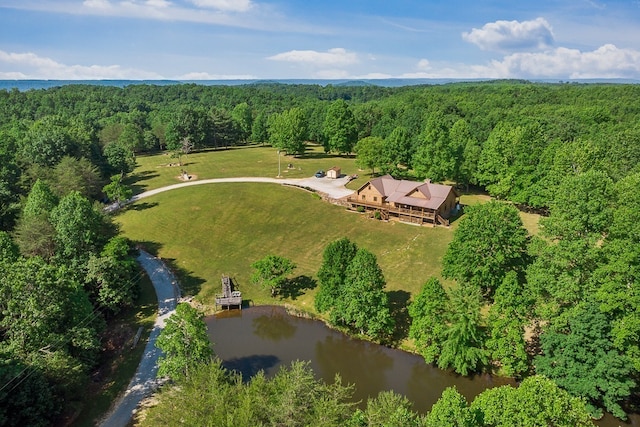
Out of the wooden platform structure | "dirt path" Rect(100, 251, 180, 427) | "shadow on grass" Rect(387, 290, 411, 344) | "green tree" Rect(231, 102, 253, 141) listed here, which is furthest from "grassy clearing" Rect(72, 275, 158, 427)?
"green tree" Rect(231, 102, 253, 141)

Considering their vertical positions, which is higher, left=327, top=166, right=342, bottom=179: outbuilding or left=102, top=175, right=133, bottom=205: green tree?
left=327, top=166, right=342, bottom=179: outbuilding

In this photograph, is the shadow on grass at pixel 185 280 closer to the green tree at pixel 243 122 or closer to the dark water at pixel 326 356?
the dark water at pixel 326 356

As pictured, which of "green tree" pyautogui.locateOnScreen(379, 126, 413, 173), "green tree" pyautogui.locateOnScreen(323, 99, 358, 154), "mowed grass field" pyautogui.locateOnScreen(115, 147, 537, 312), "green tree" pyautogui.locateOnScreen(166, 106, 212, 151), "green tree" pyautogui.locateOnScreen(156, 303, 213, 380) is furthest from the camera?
"green tree" pyautogui.locateOnScreen(166, 106, 212, 151)

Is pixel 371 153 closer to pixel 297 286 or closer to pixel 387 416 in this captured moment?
pixel 297 286

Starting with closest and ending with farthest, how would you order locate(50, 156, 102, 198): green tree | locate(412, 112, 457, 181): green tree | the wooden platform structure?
the wooden platform structure < locate(50, 156, 102, 198): green tree < locate(412, 112, 457, 181): green tree

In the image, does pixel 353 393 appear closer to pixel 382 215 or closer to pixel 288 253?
pixel 288 253

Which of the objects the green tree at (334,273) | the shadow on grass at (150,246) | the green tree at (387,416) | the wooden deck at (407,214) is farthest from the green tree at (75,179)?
the green tree at (387,416)

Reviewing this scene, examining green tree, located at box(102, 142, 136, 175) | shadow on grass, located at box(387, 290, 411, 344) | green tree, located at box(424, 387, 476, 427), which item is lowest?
shadow on grass, located at box(387, 290, 411, 344)

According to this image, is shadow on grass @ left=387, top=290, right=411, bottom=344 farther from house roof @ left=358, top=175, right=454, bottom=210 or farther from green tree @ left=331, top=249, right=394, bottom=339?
house roof @ left=358, top=175, right=454, bottom=210
